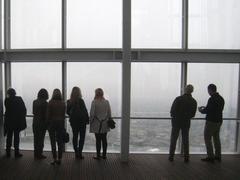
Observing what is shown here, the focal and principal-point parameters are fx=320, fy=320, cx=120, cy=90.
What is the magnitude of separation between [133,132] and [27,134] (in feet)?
8.81

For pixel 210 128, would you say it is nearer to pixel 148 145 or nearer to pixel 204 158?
pixel 204 158

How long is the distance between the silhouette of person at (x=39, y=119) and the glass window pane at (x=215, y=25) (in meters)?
3.75

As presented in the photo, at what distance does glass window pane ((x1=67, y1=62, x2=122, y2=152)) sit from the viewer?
798cm

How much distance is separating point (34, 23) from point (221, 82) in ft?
16.2

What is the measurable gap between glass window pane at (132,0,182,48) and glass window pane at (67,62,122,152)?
3.03 feet

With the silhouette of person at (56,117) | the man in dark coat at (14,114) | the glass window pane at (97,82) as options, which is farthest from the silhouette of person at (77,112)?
the man in dark coat at (14,114)

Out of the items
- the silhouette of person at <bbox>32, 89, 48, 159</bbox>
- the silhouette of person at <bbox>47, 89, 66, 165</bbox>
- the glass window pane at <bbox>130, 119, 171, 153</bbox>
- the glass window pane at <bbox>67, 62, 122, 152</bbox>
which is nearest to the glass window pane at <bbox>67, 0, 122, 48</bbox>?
the glass window pane at <bbox>67, 62, 122, 152</bbox>

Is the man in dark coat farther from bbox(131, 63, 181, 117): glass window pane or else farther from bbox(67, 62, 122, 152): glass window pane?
bbox(131, 63, 181, 117): glass window pane

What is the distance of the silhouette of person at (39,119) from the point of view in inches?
275

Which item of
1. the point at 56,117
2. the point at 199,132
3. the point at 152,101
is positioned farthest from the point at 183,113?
the point at 56,117

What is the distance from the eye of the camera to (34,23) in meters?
8.00

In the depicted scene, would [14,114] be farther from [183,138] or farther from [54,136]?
[183,138]

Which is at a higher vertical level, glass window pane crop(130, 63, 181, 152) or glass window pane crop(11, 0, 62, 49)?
glass window pane crop(11, 0, 62, 49)

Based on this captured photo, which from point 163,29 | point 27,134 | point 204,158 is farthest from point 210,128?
point 27,134
